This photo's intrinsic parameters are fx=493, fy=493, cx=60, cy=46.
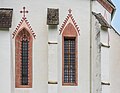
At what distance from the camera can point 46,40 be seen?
93.7 ft

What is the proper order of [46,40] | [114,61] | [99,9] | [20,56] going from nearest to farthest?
[46,40], [20,56], [99,9], [114,61]

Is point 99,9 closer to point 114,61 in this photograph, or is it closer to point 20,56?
point 114,61

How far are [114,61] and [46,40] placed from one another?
7488 millimetres

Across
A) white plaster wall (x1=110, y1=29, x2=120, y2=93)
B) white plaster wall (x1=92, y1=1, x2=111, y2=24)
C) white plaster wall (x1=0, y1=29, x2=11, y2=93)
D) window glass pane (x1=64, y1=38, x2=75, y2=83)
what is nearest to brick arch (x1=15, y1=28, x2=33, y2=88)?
white plaster wall (x1=0, y1=29, x2=11, y2=93)

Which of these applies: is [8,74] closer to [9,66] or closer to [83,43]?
[9,66]

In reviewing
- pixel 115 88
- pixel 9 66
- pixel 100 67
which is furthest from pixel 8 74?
pixel 115 88

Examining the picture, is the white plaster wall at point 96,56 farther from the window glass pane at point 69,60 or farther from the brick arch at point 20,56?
the brick arch at point 20,56

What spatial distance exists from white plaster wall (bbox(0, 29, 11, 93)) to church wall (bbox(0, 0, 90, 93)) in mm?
852

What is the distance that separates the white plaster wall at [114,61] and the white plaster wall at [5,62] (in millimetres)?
9148

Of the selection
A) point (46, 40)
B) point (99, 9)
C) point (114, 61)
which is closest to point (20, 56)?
point (46, 40)

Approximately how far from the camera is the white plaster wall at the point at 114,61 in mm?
34028

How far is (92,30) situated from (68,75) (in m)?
3.01

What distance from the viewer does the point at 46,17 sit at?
28.7m

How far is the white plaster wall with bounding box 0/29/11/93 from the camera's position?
27.3 metres
